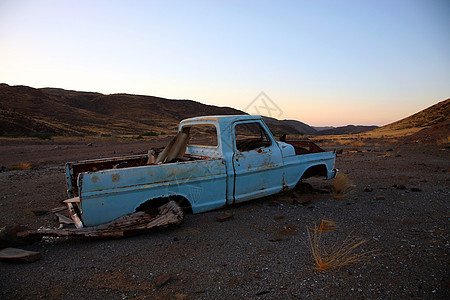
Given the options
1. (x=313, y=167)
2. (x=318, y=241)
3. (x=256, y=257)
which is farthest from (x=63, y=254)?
(x=313, y=167)

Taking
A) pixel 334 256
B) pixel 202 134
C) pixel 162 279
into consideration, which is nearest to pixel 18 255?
pixel 162 279

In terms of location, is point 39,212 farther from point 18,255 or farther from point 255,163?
point 255,163

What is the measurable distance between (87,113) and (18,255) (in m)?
64.2

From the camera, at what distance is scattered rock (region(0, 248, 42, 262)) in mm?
3059

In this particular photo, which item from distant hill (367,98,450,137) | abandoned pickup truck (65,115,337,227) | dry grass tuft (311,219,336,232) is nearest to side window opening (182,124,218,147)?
abandoned pickup truck (65,115,337,227)

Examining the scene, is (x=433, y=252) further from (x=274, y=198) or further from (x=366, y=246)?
(x=274, y=198)

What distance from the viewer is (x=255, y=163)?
481 cm

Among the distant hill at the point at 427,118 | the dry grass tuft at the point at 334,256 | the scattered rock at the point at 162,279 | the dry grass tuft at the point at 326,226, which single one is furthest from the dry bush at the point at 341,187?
the distant hill at the point at 427,118

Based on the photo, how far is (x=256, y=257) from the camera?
3.23m

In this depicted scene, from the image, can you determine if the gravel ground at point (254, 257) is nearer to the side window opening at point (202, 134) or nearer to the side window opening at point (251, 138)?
the side window opening at point (251, 138)

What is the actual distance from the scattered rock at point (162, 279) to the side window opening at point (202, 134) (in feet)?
8.11

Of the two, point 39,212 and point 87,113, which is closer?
point 39,212

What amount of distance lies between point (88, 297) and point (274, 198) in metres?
3.76

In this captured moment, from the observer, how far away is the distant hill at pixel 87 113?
34.0 m
